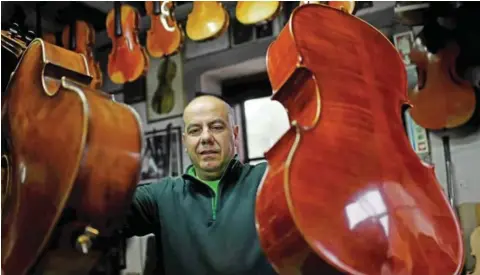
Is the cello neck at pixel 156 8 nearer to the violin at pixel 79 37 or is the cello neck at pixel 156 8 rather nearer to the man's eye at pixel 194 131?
the violin at pixel 79 37

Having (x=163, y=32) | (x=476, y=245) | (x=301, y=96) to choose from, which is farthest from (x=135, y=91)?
(x=301, y=96)

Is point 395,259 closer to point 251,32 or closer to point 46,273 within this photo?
point 46,273

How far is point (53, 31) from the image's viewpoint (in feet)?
11.8

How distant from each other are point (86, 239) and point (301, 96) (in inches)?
18.5

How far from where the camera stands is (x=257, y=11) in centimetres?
266

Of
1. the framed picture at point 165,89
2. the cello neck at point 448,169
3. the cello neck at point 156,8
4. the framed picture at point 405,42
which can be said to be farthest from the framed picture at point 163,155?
the cello neck at point 448,169

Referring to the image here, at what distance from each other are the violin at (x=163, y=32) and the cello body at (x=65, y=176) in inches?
79.6

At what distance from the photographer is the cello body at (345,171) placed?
0.89 m

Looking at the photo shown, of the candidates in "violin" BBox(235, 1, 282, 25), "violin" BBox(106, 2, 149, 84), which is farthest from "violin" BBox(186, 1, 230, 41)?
"violin" BBox(106, 2, 149, 84)

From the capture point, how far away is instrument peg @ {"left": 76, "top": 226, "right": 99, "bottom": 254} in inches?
32.2

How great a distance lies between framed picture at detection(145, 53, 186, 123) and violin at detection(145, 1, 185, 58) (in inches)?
19.5

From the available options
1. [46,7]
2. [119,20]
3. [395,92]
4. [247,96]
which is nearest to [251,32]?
[247,96]

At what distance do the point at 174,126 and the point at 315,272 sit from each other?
2.66 m

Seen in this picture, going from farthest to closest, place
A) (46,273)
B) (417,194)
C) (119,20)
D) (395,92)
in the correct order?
(119,20), (395,92), (417,194), (46,273)
